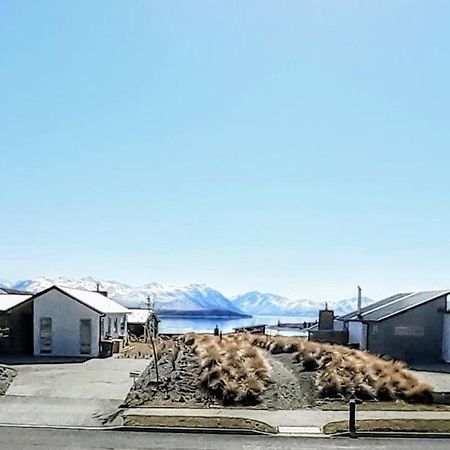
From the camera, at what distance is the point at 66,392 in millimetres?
23516

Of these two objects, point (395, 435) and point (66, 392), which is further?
point (66, 392)

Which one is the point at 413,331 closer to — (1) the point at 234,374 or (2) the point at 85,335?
(1) the point at 234,374

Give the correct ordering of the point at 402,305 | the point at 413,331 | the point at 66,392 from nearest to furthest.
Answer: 1. the point at 66,392
2. the point at 413,331
3. the point at 402,305

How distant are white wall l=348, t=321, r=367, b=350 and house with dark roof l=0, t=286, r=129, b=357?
14952mm

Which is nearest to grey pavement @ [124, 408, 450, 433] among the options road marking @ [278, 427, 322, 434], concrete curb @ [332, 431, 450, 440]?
road marking @ [278, 427, 322, 434]

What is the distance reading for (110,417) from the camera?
1950 cm

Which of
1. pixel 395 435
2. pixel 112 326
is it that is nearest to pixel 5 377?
pixel 112 326

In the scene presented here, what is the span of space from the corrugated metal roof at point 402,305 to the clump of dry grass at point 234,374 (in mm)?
11098

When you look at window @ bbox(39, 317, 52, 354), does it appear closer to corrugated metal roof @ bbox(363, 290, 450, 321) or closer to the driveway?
the driveway

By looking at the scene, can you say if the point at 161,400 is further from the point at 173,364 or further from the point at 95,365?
the point at 95,365

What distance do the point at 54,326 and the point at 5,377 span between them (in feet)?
30.2

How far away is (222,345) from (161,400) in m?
9.28

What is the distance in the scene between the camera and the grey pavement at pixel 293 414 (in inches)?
758

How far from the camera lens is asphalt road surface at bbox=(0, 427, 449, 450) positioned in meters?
16.2
